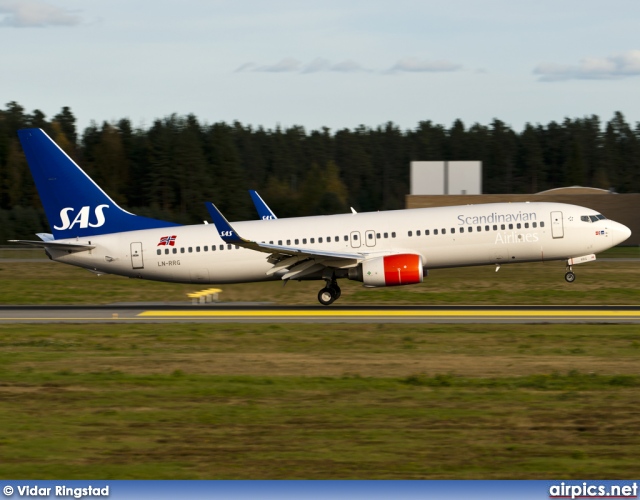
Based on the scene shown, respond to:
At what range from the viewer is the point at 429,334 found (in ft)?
87.6

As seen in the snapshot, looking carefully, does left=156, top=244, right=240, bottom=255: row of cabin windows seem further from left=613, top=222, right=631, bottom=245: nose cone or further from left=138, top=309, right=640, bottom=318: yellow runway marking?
left=613, top=222, right=631, bottom=245: nose cone

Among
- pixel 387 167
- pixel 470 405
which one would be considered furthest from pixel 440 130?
pixel 470 405

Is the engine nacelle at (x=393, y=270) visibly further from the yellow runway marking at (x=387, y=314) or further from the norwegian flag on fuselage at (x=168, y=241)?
the norwegian flag on fuselage at (x=168, y=241)

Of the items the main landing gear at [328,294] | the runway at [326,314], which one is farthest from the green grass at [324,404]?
the main landing gear at [328,294]

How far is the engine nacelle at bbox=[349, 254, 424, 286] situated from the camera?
33125 millimetres

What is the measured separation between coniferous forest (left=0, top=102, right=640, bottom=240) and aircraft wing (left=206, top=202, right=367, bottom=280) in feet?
223

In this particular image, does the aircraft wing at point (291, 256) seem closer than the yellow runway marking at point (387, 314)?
No

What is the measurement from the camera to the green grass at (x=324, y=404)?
13.2 meters

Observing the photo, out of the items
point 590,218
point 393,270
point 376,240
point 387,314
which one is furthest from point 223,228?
point 590,218

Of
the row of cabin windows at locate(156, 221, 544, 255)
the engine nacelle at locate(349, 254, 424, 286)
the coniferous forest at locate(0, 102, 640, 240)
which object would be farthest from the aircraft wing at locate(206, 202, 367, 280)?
the coniferous forest at locate(0, 102, 640, 240)

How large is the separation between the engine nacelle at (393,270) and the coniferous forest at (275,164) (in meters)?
70.1

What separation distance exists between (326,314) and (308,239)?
389 centimetres

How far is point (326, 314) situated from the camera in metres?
32.4

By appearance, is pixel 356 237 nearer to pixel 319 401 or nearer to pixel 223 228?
pixel 223 228
